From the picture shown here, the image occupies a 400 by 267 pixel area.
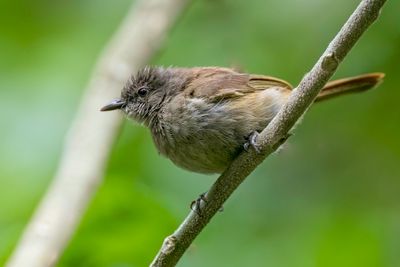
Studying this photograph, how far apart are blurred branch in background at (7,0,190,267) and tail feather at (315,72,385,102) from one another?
1096mm

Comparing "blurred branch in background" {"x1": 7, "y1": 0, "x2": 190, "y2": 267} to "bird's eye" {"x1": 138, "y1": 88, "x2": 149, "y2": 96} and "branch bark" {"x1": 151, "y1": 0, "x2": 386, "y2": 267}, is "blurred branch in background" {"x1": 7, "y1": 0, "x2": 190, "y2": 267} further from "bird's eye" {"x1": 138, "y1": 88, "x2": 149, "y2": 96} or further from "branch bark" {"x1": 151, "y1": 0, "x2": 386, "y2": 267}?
"branch bark" {"x1": 151, "y1": 0, "x2": 386, "y2": 267}

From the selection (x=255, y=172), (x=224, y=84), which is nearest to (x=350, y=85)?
(x=224, y=84)

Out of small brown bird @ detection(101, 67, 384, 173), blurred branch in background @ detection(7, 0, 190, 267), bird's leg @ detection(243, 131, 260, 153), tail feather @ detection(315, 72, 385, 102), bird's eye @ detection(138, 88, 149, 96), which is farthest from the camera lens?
bird's eye @ detection(138, 88, 149, 96)

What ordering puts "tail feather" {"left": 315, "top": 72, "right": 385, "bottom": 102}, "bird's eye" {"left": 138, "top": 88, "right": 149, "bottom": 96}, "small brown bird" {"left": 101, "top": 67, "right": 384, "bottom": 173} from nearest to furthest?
"small brown bird" {"left": 101, "top": 67, "right": 384, "bottom": 173}
"tail feather" {"left": 315, "top": 72, "right": 385, "bottom": 102}
"bird's eye" {"left": 138, "top": 88, "right": 149, "bottom": 96}

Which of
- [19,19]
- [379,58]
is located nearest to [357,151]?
[379,58]

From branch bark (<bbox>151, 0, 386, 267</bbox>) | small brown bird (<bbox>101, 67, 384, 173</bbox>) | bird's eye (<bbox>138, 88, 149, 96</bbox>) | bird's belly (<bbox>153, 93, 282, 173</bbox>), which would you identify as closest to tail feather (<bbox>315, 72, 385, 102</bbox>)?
small brown bird (<bbox>101, 67, 384, 173</bbox>)

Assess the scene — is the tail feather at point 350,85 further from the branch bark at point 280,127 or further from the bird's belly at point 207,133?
the branch bark at point 280,127

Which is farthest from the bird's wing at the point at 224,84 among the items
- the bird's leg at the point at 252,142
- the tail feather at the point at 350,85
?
the bird's leg at the point at 252,142

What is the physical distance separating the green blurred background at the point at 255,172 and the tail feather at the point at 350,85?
0.48 m

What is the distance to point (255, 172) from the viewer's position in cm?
529

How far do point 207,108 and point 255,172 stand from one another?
1228 millimetres

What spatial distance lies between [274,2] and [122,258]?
1.89 m

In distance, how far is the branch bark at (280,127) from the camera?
292 cm

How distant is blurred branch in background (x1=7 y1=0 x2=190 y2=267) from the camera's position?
13.0ft
